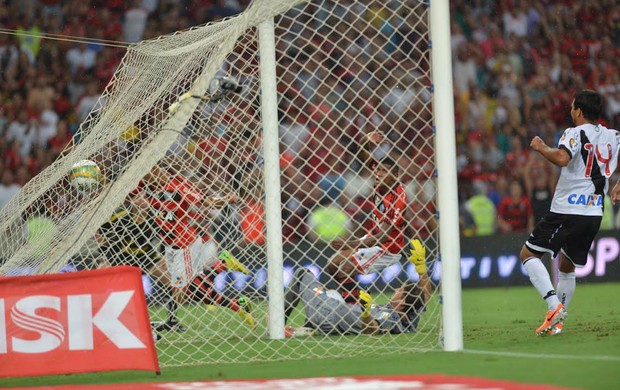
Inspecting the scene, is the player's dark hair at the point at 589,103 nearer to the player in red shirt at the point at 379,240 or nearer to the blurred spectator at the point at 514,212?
the player in red shirt at the point at 379,240

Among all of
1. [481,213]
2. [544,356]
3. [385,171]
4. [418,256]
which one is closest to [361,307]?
[418,256]

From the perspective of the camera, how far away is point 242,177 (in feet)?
26.7

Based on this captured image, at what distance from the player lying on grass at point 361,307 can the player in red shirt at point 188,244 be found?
47 cm

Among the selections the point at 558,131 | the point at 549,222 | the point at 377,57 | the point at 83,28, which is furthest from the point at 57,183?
the point at 558,131

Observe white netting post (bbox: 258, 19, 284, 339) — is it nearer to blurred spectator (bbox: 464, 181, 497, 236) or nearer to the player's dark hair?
the player's dark hair

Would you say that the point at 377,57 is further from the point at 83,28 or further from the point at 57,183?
the point at 83,28

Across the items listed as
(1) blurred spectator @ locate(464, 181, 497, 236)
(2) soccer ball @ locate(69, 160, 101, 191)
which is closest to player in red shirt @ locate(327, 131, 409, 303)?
(2) soccer ball @ locate(69, 160, 101, 191)

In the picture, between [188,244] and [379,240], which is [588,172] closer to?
[379,240]

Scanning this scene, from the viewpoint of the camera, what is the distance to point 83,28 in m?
17.1

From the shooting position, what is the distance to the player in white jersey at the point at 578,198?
Result: 26.3 ft

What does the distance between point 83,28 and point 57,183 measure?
367 inches

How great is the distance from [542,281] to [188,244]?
2.77 meters

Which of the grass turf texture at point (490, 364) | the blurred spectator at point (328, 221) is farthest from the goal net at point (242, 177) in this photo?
the blurred spectator at point (328, 221)

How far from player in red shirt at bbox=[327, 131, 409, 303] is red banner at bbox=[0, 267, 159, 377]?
2587 millimetres
